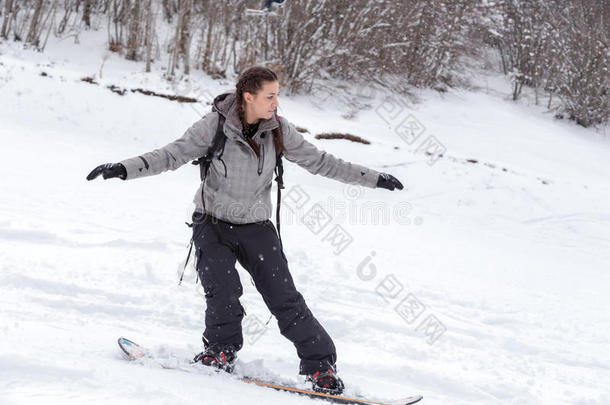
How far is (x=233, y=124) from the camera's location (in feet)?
8.46

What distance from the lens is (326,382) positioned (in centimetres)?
277

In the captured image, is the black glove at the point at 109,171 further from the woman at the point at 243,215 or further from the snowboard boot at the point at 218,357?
the snowboard boot at the point at 218,357

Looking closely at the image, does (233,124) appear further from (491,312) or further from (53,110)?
(53,110)

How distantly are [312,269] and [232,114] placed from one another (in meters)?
2.51

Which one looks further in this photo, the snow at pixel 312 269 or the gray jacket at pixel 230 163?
the snow at pixel 312 269

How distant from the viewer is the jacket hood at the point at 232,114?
258 cm

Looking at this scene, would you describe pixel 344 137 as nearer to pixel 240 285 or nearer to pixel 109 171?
pixel 240 285

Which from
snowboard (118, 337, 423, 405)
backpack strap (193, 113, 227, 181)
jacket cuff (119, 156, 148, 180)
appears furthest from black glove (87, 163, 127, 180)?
snowboard (118, 337, 423, 405)

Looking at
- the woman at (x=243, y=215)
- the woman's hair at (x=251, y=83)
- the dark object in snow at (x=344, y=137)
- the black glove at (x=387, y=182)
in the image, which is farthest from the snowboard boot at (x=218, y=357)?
the dark object in snow at (x=344, y=137)

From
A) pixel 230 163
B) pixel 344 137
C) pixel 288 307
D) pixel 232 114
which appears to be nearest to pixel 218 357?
pixel 288 307

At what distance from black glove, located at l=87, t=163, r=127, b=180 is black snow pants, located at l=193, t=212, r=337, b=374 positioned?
0.50m

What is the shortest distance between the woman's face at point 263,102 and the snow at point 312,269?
132cm

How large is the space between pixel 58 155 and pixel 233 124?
221 inches

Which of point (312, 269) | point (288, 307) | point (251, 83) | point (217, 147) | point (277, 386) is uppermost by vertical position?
point (251, 83)
